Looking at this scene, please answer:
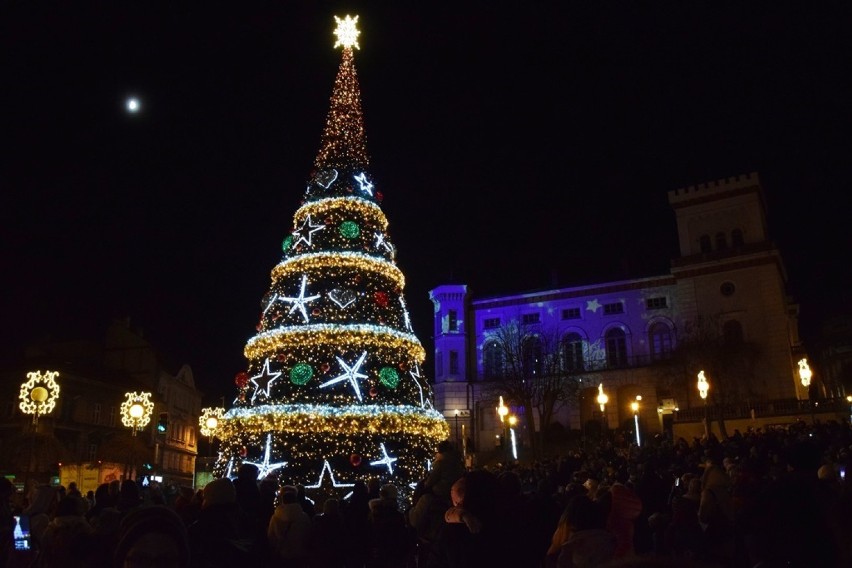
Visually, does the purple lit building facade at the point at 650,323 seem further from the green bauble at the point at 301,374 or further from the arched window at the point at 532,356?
the green bauble at the point at 301,374

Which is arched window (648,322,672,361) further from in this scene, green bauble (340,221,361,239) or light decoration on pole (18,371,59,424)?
light decoration on pole (18,371,59,424)

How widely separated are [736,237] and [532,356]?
1718cm

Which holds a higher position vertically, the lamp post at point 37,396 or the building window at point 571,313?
the building window at point 571,313

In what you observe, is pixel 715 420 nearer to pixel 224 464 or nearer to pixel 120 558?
pixel 224 464

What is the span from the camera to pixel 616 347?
165 ft

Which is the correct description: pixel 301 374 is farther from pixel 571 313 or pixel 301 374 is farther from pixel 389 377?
pixel 571 313

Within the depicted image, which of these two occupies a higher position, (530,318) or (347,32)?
(347,32)

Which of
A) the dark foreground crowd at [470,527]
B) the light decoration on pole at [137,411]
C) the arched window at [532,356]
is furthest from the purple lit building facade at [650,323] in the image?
the dark foreground crowd at [470,527]

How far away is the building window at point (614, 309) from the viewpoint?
50.8 meters

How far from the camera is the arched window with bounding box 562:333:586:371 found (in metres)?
50.6

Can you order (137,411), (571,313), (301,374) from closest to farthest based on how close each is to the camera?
(137,411) → (301,374) → (571,313)

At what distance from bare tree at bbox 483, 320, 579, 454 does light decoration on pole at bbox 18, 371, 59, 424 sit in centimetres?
2974

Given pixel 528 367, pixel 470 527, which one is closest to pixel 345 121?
pixel 470 527

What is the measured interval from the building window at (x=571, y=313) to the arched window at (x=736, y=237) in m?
12.4
